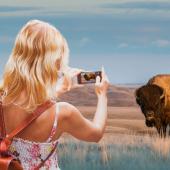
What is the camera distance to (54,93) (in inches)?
110

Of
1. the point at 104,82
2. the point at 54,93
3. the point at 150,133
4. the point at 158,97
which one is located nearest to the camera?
the point at 54,93

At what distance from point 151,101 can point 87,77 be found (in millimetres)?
9616

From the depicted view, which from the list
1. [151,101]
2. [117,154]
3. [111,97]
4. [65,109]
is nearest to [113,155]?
[117,154]

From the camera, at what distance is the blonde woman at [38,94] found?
2.81 m

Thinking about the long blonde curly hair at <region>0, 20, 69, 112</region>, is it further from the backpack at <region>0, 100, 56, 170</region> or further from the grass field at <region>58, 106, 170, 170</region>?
the grass field at <region>58, 106, 170, 170</region>

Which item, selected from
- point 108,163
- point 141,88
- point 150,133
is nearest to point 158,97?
point 141,88

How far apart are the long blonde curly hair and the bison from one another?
351 inches

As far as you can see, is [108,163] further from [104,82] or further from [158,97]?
[104,82]

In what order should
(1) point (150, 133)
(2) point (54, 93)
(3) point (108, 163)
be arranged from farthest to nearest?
(1) point (150, 133), (3) point (108, 163), (2) point (54, 93)

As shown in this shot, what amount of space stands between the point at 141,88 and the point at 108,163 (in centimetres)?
447

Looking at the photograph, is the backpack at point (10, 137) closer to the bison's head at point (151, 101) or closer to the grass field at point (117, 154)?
the grass field at point (117, 154)

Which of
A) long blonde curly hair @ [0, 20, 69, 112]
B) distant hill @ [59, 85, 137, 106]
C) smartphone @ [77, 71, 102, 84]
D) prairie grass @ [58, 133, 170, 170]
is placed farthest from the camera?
distant hill @ [59, 85, 137, 106]

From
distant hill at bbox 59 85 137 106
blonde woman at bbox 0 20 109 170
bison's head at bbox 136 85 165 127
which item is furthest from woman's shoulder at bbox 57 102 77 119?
distant hill at bbox 59 85 137 106

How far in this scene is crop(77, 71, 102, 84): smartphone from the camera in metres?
2.96
